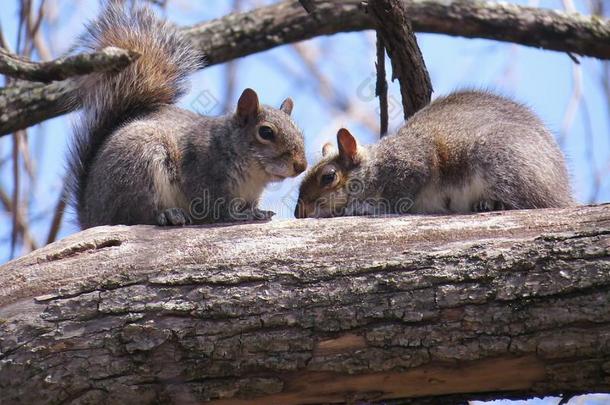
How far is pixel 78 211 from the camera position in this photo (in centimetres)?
455

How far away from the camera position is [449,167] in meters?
4.28

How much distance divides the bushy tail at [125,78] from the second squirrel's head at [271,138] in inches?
18.4

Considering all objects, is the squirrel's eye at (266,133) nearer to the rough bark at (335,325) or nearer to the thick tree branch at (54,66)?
the thick tree branch at (54,66)

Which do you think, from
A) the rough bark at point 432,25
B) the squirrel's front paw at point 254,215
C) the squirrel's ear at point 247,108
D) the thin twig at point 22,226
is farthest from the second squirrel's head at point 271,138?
the thin twig at point 22,226

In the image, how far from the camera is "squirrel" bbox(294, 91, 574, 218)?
4.02 m

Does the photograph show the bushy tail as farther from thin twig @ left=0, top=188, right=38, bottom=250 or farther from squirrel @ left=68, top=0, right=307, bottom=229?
thin twig @ left=0, top=188, right=38, bottom=250

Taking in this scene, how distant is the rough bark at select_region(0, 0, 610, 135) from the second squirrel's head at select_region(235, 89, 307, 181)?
94cm

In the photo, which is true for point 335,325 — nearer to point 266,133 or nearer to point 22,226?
point 266,133

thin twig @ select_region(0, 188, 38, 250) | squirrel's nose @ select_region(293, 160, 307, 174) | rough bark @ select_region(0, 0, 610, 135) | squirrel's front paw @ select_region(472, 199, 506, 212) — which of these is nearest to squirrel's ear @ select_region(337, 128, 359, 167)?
squirrel's nose @ select_region(293, 160, 307, 174)

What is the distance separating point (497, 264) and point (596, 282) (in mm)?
345

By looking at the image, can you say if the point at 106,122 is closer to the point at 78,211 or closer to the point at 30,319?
the point at 78,211

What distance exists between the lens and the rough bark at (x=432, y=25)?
543 centimetres

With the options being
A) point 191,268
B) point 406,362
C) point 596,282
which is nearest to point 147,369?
point 191,268

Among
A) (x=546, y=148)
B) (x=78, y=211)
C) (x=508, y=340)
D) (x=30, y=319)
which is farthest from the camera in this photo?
(x=78, y=211)
